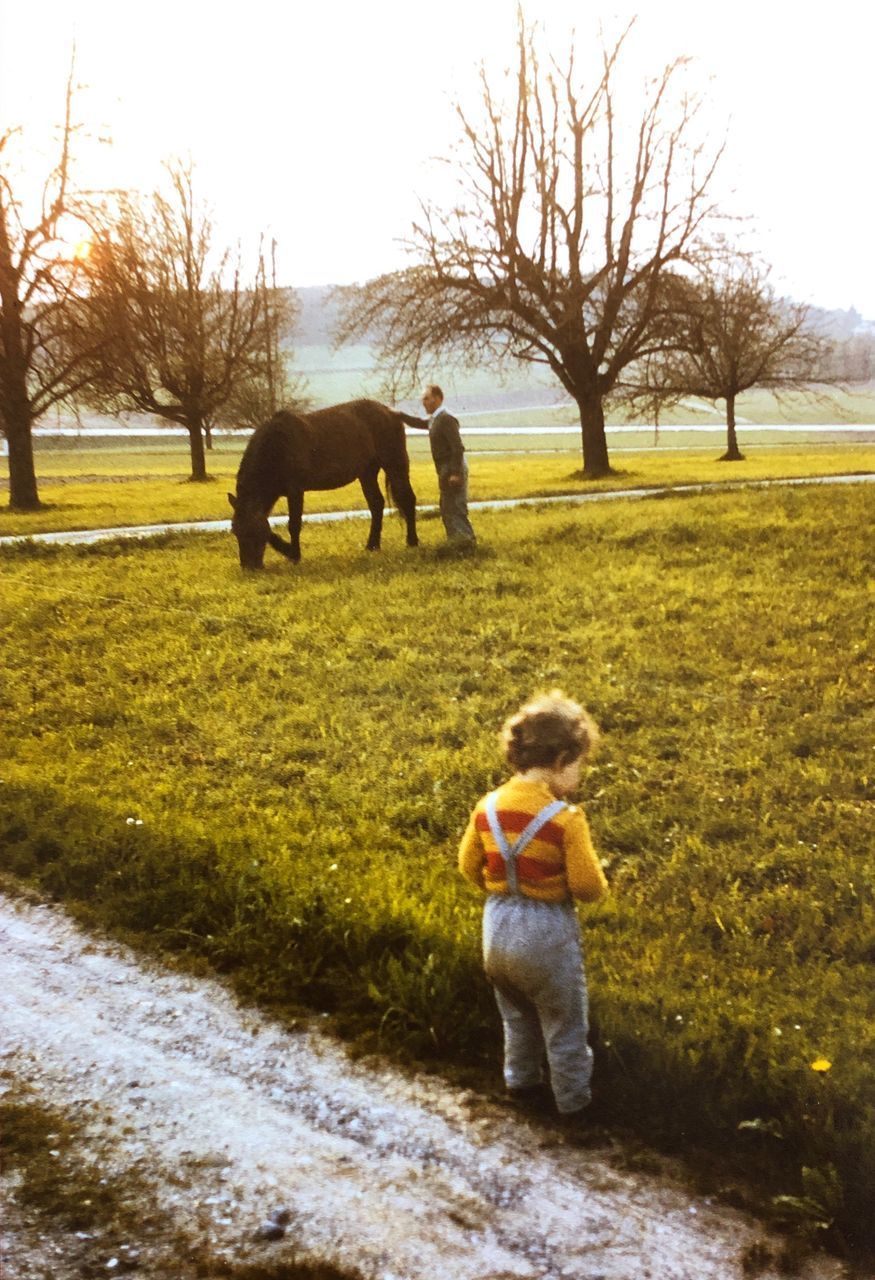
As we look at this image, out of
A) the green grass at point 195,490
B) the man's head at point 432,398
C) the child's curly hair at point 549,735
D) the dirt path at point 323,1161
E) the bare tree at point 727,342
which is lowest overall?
the dirt path at point 323,1161

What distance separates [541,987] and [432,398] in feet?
33.8

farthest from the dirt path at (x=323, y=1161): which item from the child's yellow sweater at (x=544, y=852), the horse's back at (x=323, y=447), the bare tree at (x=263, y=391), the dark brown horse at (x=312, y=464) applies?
the bare tree at (x=263, y=391)

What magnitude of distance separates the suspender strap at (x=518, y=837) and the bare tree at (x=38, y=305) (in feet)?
77.2

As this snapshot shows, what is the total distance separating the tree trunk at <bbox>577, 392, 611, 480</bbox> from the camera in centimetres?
3219

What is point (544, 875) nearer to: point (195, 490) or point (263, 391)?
point (263, 391)

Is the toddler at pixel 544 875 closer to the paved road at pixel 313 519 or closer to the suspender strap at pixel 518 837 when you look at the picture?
the suspender strap at pixel 518 837

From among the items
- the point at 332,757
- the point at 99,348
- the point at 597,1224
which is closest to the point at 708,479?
the point at 99,348

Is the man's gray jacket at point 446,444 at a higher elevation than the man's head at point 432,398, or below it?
below

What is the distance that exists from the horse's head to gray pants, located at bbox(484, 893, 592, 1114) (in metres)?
11.0

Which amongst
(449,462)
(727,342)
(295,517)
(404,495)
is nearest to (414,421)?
(449,462)

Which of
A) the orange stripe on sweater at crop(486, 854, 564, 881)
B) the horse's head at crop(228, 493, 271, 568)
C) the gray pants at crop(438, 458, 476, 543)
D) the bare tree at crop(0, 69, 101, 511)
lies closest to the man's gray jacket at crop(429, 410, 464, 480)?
the gray pants at crop(438, 458, 476, 543)

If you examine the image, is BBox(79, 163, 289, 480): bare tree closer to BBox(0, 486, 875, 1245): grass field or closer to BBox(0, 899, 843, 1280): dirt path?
BBox(0, 486, 875, 1245): grass field

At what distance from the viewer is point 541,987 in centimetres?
→ 353

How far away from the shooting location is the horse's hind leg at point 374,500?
15.6 m
